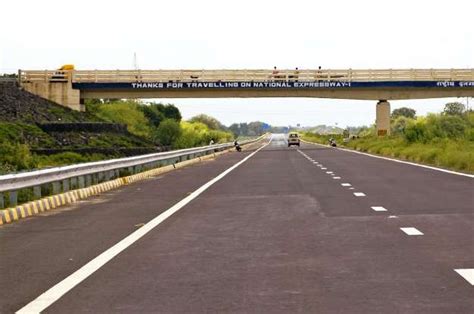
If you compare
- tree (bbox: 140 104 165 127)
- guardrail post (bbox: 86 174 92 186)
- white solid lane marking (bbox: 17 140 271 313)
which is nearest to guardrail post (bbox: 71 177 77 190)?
guardrail post (bbox: 86 174 92 186)

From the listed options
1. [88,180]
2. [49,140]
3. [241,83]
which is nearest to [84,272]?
[88,180]

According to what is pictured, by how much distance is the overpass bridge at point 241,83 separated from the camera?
62.8 m

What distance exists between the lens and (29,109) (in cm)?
5594

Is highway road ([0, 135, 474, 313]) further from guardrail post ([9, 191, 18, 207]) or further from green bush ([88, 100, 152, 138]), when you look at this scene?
green bush ([88, 100, 152, 138])

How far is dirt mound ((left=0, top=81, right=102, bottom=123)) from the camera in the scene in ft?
173

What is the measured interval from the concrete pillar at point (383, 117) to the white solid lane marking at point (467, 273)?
6048cm

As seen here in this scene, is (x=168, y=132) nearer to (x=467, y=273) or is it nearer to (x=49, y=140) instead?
(x=49, y=140)

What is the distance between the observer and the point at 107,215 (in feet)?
46.6

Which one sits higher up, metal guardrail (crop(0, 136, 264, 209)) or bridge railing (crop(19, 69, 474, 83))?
bridge railing (crop(19, 69, 474, 83))

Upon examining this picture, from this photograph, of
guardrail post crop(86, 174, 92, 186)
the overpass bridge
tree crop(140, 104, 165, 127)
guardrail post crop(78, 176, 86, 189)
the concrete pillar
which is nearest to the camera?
guardrail post crop(78, 176, 86, 189)

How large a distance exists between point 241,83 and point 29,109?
17536mm

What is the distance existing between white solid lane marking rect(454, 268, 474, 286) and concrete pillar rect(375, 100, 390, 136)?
60479mm

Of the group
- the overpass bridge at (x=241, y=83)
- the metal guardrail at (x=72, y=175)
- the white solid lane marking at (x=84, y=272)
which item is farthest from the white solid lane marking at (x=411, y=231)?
the overpass bridge at (x=241, y=83)

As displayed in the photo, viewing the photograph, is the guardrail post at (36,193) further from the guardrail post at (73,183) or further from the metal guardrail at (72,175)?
the guardrail post at (73,183)
